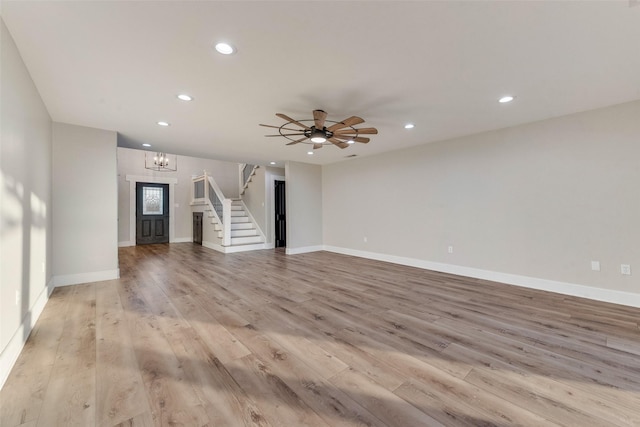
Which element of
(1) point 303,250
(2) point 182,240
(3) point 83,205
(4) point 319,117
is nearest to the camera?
(4) point 319,117

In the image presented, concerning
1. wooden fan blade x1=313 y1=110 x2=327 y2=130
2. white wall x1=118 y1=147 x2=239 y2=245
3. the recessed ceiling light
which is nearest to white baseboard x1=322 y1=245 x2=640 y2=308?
wooden fan blade x1=313 y1=110 x2=327 y2=130

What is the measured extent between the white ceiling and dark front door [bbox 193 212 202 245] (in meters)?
5.33

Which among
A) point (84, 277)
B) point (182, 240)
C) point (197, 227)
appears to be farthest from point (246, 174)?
point (84, 277)

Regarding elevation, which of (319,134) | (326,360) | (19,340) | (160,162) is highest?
(160,162)

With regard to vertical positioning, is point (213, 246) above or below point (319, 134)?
below

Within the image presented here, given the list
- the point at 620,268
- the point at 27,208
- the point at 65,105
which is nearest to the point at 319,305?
the point at 27,208

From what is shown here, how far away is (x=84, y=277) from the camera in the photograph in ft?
13.5

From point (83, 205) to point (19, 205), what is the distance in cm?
212

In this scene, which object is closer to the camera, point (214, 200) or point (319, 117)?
point (319, 117)

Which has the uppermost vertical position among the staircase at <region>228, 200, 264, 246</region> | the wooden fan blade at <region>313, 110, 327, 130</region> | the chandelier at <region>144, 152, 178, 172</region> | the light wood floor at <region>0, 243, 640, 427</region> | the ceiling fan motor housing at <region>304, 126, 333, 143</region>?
the chandelier at <region>144, 152, 178, 172</region>

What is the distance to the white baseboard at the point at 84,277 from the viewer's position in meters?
3.93

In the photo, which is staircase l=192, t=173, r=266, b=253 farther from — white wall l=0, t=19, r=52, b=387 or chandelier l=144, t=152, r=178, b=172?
white wall l=0, t=19, r=52, b=387

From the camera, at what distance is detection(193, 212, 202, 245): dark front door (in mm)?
8812

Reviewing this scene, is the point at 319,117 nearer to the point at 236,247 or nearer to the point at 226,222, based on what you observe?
the point at 226,222
